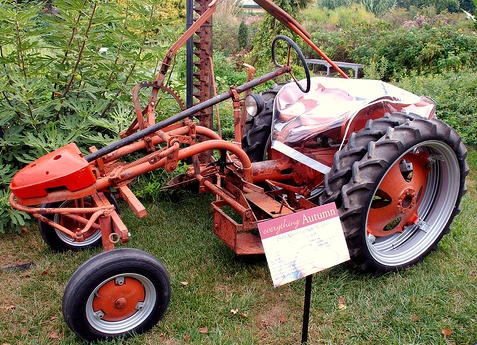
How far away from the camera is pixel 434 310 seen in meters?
2.91

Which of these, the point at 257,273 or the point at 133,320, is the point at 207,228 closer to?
the point at 257,273

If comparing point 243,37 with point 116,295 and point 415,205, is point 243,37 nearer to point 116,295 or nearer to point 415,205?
point 415,205

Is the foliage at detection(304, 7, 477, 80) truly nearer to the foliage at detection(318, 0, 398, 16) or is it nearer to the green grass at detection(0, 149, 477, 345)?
the green grass at detection(0, 149, 477, 345)

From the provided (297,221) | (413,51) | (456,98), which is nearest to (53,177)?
(297,221)

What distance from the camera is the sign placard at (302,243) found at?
2.13 m

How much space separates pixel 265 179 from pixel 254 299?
974 millimetres

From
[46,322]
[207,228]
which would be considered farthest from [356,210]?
[46,322]

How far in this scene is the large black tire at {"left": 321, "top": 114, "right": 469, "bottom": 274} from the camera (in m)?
2.95

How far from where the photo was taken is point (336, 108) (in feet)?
11.2

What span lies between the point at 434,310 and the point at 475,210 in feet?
6.17

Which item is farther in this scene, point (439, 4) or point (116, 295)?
point (439, 4)

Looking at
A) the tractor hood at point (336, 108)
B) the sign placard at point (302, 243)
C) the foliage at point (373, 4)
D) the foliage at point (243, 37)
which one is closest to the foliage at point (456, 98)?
the tractor hood at point (336, 108)

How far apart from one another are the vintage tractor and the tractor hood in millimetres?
11

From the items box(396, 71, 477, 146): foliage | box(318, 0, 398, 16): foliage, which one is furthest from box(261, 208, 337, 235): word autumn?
box(318, 0, 398, 16): foliage
